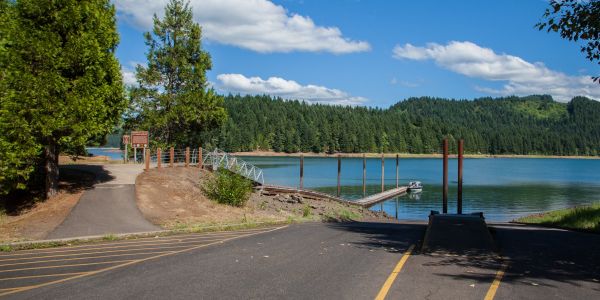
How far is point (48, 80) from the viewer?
20.1 metres

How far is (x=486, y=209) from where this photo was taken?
5053 centimetres

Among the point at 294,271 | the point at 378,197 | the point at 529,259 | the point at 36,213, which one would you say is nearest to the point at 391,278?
the point at 294,271

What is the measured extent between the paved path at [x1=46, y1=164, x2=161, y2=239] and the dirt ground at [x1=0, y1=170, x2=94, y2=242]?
40 centimetres

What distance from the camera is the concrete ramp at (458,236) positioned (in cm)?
1200

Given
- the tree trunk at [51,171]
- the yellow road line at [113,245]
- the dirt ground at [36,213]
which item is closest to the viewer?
the yellow road line at [113,245]

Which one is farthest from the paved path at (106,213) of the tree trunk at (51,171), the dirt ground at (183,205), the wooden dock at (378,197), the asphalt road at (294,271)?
the wooden dock at (378,197)

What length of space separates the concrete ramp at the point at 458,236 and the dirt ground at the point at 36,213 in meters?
12.4

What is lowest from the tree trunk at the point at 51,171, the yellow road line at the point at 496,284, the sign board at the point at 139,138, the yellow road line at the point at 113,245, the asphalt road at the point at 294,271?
the yellow road line at the point at 113,245

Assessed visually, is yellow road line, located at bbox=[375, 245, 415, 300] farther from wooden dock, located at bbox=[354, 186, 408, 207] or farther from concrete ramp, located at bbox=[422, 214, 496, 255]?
wooden dock, located at bbox=[354, 186, 408, 207]

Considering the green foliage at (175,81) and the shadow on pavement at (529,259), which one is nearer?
the shadow on pavement at (529,259)

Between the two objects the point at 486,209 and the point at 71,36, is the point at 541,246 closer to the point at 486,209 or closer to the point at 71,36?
the point at 71,36

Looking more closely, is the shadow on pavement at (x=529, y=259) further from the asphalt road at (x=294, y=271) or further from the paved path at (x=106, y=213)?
the paved path at (x=106, y=213)

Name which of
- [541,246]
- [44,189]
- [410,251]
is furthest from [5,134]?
[541,246]

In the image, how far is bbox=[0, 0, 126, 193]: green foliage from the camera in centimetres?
1919
